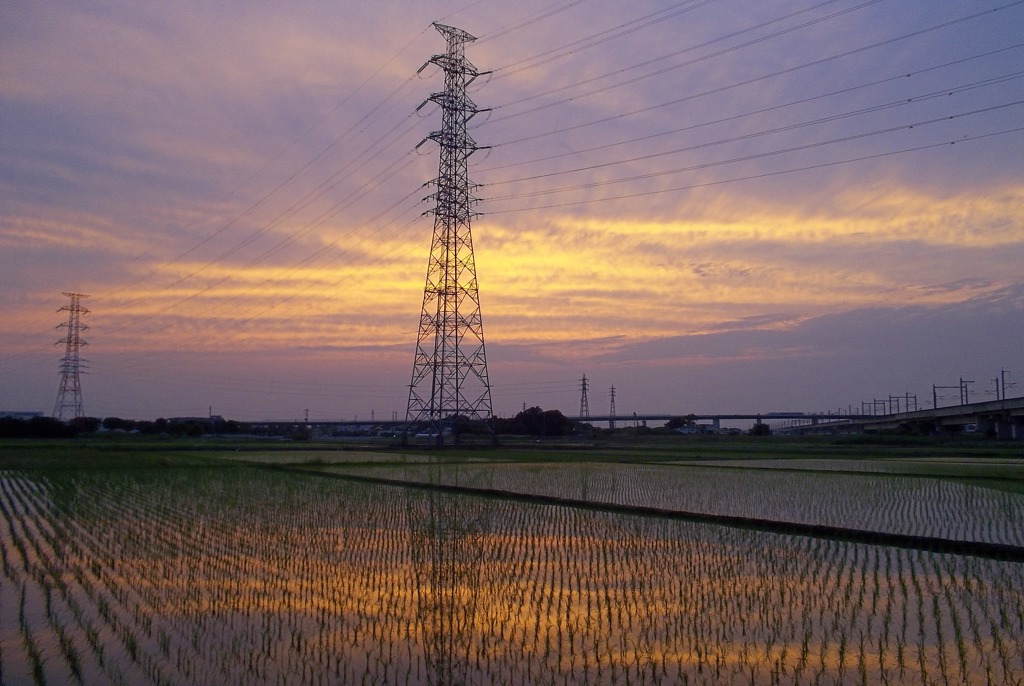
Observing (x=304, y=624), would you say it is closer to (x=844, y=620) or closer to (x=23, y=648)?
(x=23, y=648)

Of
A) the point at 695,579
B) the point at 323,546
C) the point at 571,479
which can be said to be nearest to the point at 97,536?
the point at 323,546

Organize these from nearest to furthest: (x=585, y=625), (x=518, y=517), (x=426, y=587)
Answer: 1. (x=585, y=625)
2. (x=426, y=587)
3. (x=518, y=517)

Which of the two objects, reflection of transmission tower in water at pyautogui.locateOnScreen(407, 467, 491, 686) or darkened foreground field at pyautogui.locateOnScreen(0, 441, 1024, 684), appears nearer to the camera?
darkened foreground field at pyautogui.locateOnScreen(0, 441, 1024, 684)

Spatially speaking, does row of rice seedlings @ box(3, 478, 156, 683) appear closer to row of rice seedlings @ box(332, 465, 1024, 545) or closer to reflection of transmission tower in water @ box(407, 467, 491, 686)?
reflection of transmission tower in water @ box(407, 467, 491, 686)

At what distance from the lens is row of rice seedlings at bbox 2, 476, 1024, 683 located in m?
5.73

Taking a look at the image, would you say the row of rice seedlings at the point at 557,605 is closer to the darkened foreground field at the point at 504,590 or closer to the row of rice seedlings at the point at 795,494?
the darkened foreground field at the point at 504,590

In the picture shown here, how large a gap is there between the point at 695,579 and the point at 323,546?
516 cm

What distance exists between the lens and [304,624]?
684 centimetres

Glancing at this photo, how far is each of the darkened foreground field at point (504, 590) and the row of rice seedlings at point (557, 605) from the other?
3 centimetres

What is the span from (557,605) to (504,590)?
32.1 inches

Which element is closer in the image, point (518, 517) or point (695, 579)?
point (695, 579)


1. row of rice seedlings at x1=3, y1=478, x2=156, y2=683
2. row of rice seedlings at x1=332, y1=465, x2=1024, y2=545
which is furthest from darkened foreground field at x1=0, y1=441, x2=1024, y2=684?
row of rice seedlings at x1=332, y1=465, x2=1024, y2=545

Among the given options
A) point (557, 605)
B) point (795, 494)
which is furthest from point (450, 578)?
point (795, 494)

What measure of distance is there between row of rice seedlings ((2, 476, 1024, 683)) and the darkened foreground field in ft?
0.10
